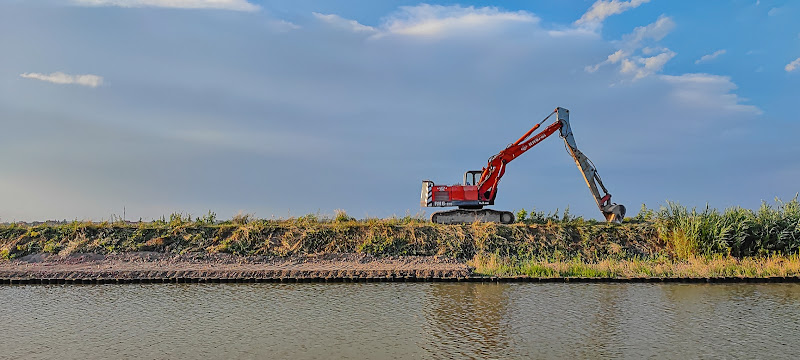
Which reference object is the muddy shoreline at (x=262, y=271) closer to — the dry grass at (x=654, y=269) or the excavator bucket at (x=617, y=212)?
the dry grass at (x=654, y=269)

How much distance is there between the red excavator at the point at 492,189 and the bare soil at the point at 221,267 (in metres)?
5.18

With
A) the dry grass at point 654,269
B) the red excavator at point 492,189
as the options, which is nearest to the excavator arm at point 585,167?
the red excavator at point 492,189

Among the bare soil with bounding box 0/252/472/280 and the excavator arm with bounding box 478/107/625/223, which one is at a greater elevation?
the excavator arm with bounding box 478/107/625/223

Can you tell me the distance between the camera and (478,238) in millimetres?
19797

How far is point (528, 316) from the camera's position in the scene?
10508mm

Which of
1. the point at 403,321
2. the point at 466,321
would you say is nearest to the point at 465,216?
the point at 466,321

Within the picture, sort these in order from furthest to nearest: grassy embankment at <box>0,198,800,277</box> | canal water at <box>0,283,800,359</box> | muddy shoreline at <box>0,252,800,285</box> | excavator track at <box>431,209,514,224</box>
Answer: excavator track at <box>431,209,514,224</box> < grassy embankment at <box>0,198,800,277</box> < muddy shoreline at <box>0,252,800,285</box> < canal water at <box>0,283,800,359</box>

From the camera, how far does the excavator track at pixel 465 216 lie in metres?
23.6

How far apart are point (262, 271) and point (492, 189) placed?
11038mm

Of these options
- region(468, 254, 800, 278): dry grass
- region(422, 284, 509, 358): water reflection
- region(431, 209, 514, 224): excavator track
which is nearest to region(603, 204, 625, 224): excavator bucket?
region(431, 209, 514, 224): excavator track

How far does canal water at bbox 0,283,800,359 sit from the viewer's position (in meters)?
8.38

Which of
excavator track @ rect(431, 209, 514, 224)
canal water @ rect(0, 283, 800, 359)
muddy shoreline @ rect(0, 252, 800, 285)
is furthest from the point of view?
excavator track @ rect(431, 209, 514, 224)

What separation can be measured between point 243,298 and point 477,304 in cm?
486

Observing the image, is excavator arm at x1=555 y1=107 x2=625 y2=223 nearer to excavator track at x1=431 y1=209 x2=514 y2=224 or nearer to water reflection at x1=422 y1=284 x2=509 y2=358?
excavator track at x1=431 y1=209 x2=514 y2=224
